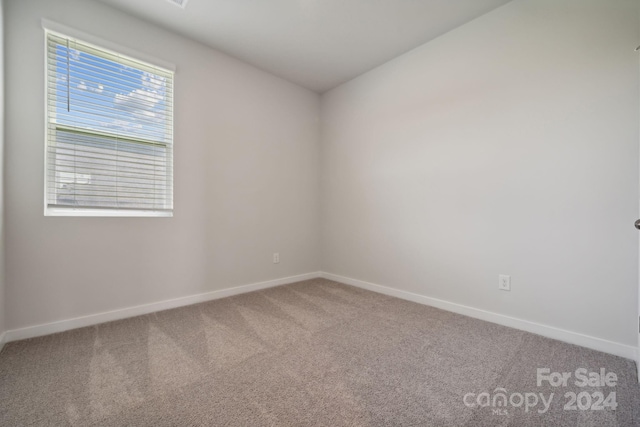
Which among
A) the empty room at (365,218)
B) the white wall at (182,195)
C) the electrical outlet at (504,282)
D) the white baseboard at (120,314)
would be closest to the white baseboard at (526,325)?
the empty room at (365,218)

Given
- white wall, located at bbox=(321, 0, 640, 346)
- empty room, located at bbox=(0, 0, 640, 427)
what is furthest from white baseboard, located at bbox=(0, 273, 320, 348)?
white wall, located at bbox=(321, 0, 640, 346)

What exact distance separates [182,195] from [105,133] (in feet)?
2.45

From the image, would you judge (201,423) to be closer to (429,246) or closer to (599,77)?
(429,246)

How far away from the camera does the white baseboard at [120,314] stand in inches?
72.9

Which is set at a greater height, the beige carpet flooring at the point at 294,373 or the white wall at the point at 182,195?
the white wall at the point at 182,195

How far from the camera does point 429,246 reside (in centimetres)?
261

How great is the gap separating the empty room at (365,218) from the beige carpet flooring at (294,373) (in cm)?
1

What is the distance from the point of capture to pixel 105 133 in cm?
216

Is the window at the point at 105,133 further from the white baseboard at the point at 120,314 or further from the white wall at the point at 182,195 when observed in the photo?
the white baseboard at the point at 120,314

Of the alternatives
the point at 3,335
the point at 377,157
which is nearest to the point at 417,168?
the point at 377,157

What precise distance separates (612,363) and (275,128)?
3432mm

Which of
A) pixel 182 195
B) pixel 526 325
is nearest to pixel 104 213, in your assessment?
pixel 182 195

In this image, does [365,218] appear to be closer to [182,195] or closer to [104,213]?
[182,195]

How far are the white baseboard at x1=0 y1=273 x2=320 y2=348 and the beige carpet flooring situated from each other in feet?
0.24
